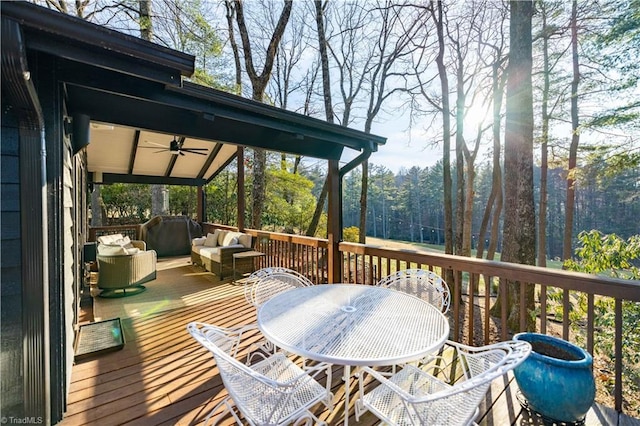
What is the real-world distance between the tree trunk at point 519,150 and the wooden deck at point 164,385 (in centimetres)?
290

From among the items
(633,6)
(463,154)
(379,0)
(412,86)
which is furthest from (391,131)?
(633,6)

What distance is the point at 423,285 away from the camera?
2.92 metres

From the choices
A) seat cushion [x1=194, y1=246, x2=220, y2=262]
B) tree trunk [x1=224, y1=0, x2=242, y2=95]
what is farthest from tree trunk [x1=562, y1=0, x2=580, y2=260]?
tree trunk [x1=224, y1=0, x2=242, y2=95]

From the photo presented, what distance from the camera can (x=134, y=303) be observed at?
448 cm

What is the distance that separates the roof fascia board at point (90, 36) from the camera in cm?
128

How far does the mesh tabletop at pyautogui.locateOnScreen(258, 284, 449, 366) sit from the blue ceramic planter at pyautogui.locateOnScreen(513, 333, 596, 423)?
0.65 meters

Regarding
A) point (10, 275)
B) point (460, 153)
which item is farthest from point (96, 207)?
point (460, 153)

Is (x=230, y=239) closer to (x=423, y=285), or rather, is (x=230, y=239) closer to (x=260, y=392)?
(x=423, y=285)

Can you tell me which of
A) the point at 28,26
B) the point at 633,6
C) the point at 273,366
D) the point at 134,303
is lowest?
the point at 134,303

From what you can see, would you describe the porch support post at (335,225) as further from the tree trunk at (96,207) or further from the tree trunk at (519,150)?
the tree trunk at (96,207)

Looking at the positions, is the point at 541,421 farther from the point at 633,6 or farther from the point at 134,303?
the point at 633,6

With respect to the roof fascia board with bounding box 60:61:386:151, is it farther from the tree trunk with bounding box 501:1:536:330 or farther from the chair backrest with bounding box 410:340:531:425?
the chair backrest with bounding box 410:340:531:425

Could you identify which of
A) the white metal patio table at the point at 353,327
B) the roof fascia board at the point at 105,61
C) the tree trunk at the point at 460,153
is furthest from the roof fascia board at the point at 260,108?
the tree trunk at the point at 460,153

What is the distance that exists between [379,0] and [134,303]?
1105 centimetres
